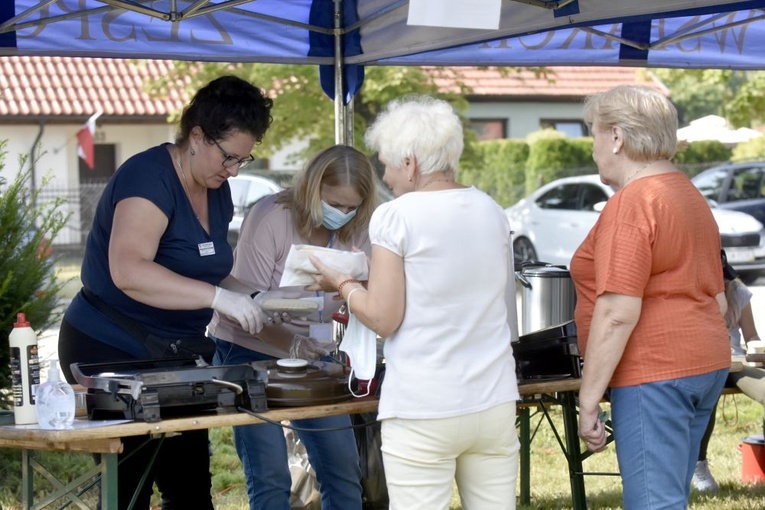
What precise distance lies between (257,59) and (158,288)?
2.14 metres

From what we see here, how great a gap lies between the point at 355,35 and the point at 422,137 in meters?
2.42

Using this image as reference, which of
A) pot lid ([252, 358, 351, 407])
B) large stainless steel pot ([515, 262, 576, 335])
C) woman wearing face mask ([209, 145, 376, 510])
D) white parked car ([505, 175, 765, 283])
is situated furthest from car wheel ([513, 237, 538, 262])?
pot lid ([252, 358, 351, 407])

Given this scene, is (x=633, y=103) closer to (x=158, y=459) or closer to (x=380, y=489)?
(x=158, y=459)

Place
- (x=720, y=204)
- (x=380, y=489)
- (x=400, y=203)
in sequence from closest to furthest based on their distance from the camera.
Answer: (x=400, y=203)
(x=380, y=489)
(x=720, y=204)

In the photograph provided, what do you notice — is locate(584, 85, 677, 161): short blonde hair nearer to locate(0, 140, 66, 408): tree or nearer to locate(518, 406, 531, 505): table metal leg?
locate(518, 406, 531, 505): table metal leg

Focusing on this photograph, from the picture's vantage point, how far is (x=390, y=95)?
13.7 m

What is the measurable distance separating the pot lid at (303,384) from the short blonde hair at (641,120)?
3.30 ft

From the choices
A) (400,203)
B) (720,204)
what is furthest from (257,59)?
(720,204)

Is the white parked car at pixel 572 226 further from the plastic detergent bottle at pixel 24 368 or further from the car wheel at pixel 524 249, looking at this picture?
the plastic detergent bottle at pixel 24 368

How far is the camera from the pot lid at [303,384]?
9.37 feet

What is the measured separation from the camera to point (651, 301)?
2.63 m

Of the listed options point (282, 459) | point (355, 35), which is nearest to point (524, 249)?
point (355, 35)

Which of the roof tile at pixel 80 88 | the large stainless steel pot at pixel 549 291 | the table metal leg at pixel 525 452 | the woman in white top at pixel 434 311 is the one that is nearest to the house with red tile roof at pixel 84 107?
the roof tile at pixel 80 88

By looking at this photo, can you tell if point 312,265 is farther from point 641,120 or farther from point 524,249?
point 524,249
